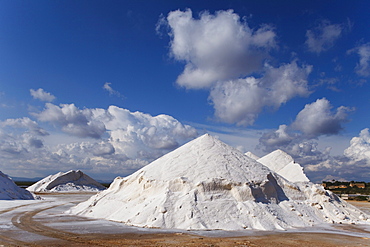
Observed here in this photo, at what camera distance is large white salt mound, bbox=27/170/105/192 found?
162 ft

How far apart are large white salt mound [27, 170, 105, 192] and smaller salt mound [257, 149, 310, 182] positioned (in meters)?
32.8

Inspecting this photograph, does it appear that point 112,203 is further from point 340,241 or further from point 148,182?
point 340,241

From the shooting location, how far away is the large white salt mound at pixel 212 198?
13.2m

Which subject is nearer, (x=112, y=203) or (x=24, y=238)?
(x=24, y=238)

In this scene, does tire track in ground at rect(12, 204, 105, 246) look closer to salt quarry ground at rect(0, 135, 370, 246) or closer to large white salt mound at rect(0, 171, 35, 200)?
salt quarry ground at rect(0, 135, 370, 246)

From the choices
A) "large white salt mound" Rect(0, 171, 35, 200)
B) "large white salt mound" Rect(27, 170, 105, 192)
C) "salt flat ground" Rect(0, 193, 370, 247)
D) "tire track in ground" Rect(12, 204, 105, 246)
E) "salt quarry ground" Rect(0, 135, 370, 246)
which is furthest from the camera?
"large white salt mound" Rect(27, 170, 105, 192)

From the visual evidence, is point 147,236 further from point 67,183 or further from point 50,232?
point 67,183

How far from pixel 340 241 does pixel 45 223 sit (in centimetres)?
1331

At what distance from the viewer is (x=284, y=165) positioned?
37.8 m

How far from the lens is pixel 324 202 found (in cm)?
1762

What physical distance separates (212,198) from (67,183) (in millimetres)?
44365

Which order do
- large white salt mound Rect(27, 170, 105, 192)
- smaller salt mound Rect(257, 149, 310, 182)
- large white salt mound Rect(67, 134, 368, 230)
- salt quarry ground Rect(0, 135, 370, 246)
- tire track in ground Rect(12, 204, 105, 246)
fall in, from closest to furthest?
tire track in ground Rect(12, 204, 105, 246)
salt quarry ground Rect(0, 135, 370, 246)
large white salt mound Rect(67, 134, 368, 230)
smaller salt mound Rect(257, 149, 310, 182)
large white salt mound Rect(27, 170, 105, 192)

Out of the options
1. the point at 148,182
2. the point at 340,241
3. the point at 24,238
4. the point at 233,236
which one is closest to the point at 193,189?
the point at 148,182

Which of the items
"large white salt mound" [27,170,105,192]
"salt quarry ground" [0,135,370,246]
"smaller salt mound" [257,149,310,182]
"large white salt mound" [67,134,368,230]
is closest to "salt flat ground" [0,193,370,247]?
"salt quarry ground" [0,135,370,246]
